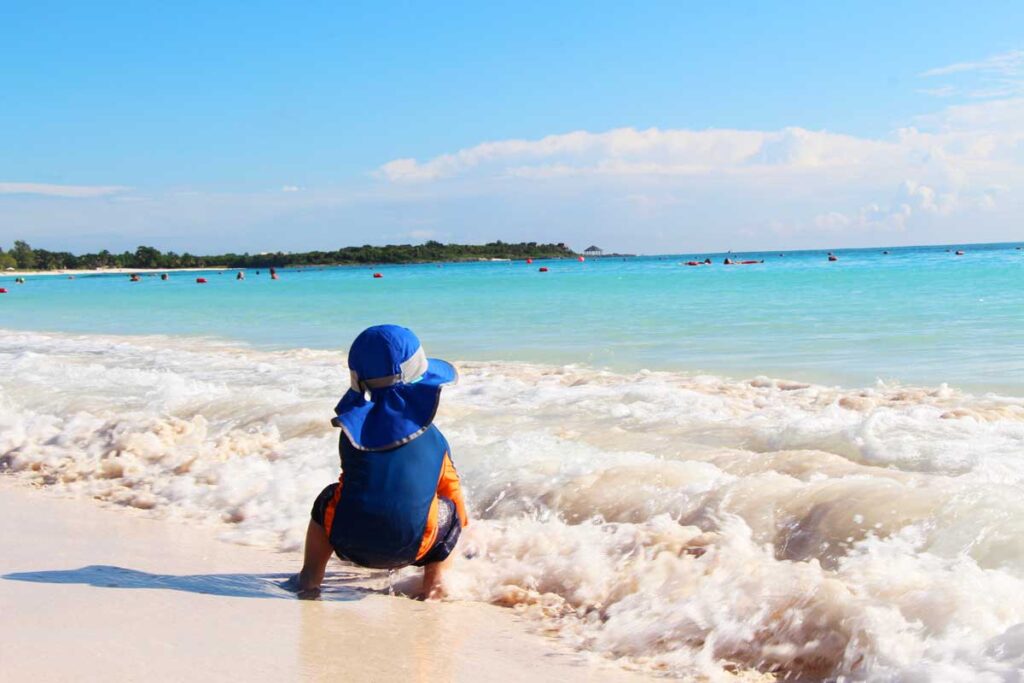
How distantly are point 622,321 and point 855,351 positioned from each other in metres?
7.22

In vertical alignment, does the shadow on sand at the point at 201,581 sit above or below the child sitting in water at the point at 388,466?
below

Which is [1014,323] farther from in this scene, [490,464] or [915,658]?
[915,658]

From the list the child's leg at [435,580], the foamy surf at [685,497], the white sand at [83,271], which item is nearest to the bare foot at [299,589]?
the child's leg at [435,580]

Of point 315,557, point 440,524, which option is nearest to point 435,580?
point 440,524

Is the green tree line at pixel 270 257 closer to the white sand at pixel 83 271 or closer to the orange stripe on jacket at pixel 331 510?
the white sand at pixel 83 271

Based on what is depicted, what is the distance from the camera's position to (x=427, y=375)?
3898 mm

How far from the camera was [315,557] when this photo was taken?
3979mm

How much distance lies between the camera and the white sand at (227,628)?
3105 mm

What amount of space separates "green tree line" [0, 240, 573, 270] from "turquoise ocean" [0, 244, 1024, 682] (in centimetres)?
12925

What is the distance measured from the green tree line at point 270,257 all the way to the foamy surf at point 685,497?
438 feet

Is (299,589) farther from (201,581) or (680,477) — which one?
(680,477)

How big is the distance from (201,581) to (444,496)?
3.79ft

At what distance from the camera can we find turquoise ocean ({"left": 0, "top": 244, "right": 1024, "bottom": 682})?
3316 mm

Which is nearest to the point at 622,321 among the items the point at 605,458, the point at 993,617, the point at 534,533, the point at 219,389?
the point at 219,389
